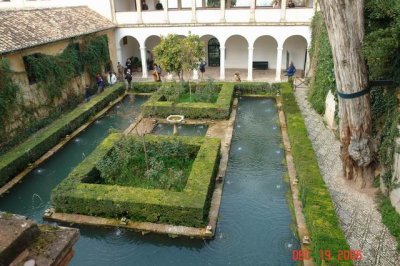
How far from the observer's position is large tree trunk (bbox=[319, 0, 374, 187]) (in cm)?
822

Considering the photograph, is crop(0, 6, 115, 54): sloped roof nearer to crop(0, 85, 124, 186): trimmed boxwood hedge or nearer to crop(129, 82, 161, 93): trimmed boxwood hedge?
crop(0, 85, 124, 186): trimmed boxwood hedge

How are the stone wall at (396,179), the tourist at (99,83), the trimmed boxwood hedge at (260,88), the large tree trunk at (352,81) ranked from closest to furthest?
the large tree trunk at (352,81) → the stone wall at (396,179) → the trimmed boxwood hedge at (260,88) → the tourist at (99,83)

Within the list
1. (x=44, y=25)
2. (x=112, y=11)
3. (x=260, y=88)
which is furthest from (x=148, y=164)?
(x=112, y=11)

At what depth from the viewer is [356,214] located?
9.28 meters

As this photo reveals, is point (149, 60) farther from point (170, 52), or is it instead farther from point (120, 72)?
point (170, 52)

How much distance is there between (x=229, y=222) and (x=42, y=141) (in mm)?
8453

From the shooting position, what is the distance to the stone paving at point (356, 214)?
7885mm

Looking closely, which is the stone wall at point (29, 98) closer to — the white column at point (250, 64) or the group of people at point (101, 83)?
the group of people at point (101, 83)

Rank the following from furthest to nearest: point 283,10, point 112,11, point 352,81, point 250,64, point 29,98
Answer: point 112,11 < point 250,64 < point 283,10 < point 29,98 < point 352,81

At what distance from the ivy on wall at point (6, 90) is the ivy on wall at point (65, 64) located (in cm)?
183

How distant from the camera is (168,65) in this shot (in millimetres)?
18109

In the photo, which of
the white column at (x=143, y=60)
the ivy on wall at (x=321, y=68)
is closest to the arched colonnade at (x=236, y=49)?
the white column at (x=143, y=60)

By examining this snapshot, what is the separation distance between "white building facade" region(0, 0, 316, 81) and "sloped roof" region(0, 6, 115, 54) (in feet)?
5.26

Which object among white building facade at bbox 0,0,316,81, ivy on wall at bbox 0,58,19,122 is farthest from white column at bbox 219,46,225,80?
ivy on wall at bbox 0,58,19,122
